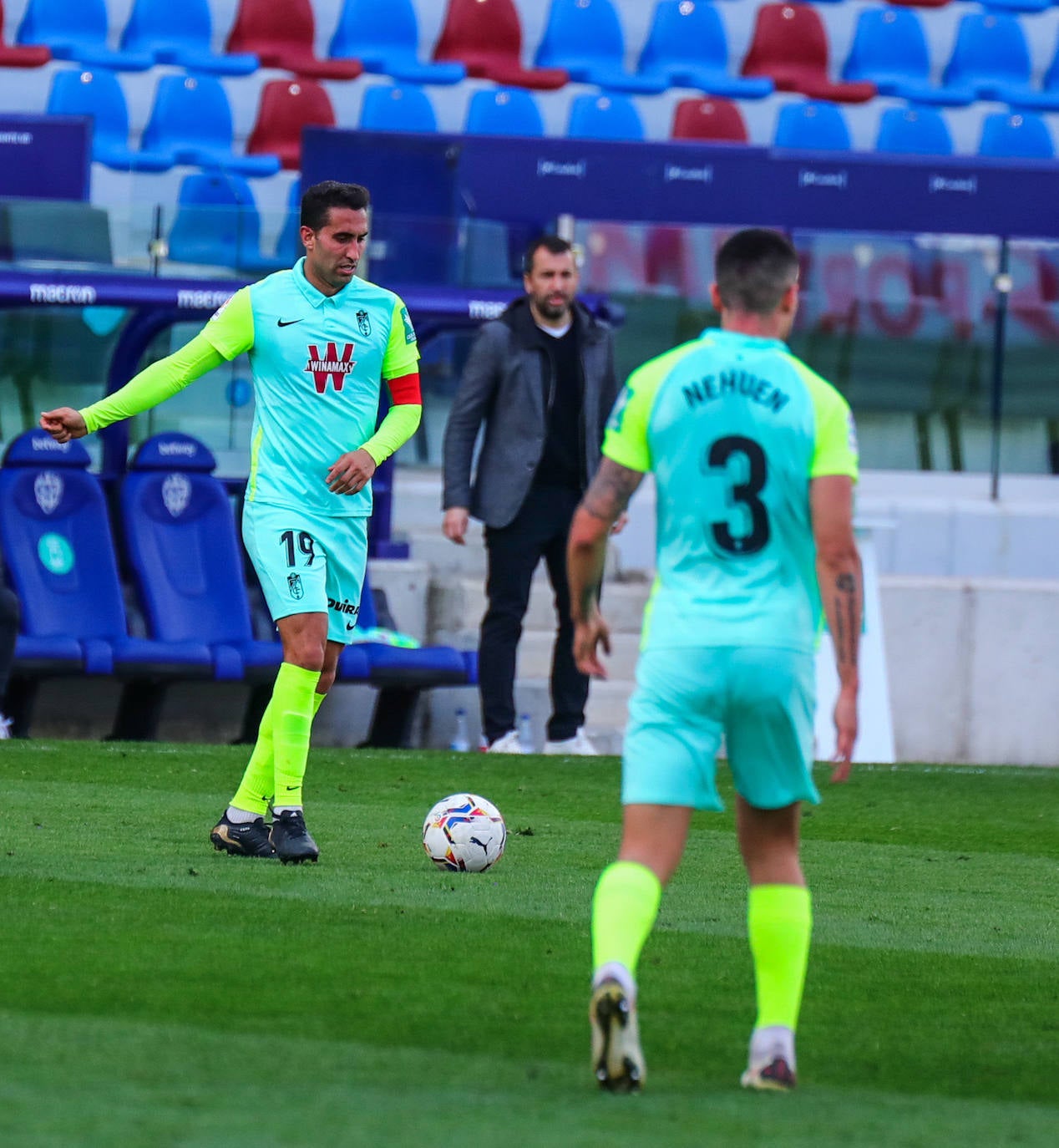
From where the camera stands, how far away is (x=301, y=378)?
6938mm

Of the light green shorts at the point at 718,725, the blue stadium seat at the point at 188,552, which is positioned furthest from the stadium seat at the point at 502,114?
the light green shorts at the point at 718,725

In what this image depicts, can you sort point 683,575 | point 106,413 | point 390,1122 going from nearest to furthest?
point 390,1122
point 683,575
point 106,413

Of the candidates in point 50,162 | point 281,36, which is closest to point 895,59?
point 281,36

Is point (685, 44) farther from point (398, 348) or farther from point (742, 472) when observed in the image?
point (742, 472)

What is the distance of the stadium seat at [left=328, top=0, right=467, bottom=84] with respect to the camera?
19.9m

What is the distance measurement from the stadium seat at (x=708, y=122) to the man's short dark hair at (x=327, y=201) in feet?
42.6

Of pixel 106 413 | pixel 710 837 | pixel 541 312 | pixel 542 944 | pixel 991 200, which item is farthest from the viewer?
pixel 991 200

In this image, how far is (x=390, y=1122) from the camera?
3.64 meters

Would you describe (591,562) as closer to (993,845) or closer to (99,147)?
(993,845)

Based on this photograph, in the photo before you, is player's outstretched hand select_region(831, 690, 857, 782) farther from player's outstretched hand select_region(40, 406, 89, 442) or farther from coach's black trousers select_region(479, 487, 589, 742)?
coach's black trousers select_region(479, 487, 589, 742)

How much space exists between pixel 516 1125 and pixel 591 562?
1.12m

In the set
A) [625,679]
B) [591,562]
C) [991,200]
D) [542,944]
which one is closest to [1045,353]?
[991,200]

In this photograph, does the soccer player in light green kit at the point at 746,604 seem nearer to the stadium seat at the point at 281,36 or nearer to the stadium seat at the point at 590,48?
the stadium seat at the point at 281,36

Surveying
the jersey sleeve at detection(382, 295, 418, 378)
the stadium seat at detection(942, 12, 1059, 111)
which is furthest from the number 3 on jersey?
the stadium seat at detection(942, 12, 1059, 111)
